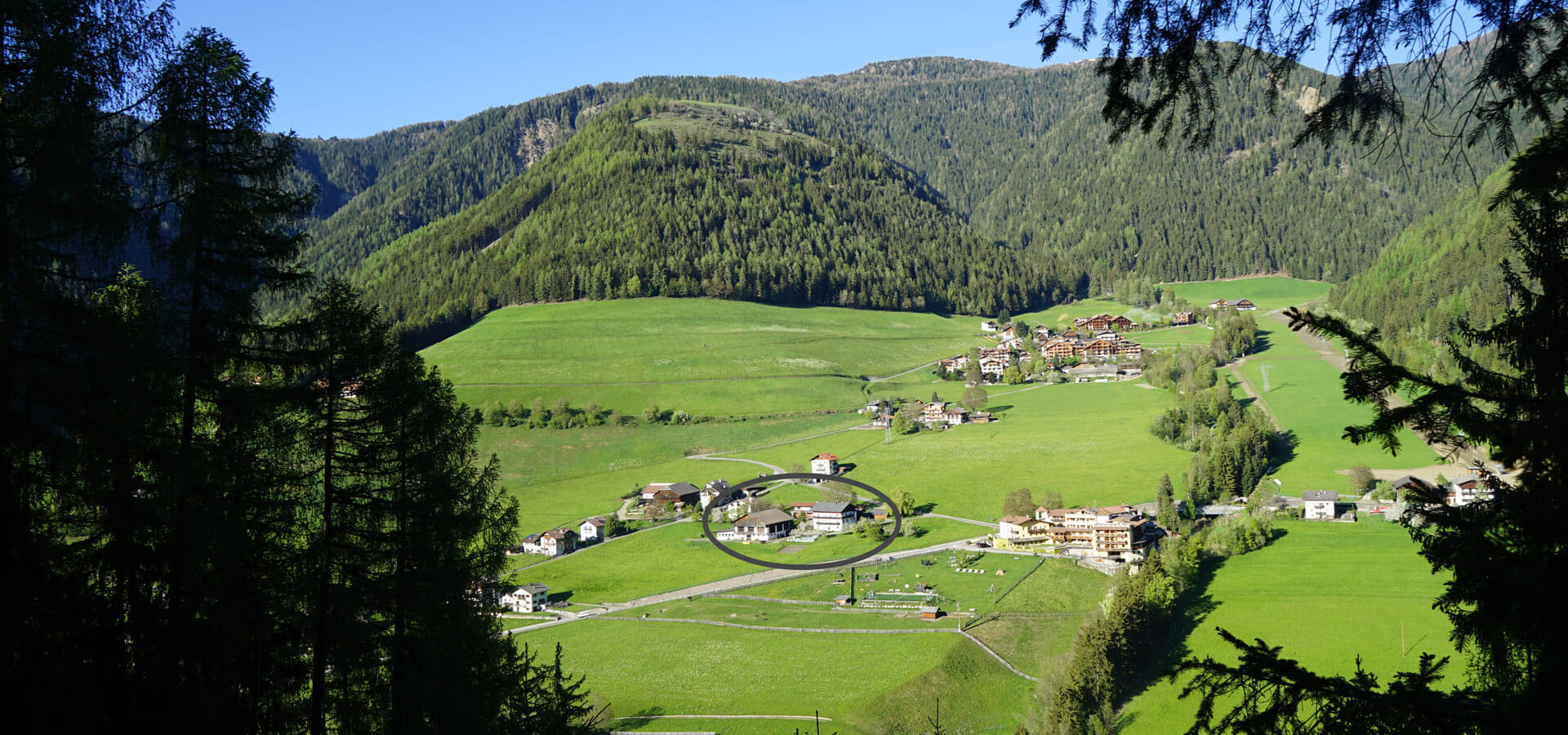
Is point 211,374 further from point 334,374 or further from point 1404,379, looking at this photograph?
point 1404,379

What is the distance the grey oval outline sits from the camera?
6912 cm

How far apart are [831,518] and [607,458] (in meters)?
34.2

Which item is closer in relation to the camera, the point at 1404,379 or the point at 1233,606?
the point at 1404,379

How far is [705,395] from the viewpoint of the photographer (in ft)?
397

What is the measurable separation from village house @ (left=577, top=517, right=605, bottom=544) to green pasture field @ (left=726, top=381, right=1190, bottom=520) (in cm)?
2106

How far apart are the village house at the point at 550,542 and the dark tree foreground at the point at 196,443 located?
58558 mm

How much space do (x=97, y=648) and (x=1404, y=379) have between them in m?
13.8

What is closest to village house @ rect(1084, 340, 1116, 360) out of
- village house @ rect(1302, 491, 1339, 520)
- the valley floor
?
the valley floor

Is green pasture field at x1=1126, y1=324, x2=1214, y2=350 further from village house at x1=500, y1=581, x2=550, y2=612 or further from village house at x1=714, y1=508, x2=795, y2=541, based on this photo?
village house at x1=500, y1=581, x2=550, y2=612

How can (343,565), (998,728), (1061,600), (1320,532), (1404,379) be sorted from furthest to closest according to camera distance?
(1320,532), (1061,600), (998,728), (343,565), (1404,379)

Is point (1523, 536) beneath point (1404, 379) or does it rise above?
beneath

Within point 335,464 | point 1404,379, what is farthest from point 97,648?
point 1404,379

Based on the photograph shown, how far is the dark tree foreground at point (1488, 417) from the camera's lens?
5164mm

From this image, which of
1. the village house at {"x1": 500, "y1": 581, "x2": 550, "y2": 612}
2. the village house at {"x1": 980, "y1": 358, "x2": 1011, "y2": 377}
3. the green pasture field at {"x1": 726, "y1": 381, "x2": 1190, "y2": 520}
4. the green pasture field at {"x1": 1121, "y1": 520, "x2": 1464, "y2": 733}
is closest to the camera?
the green pasture field at {"x1": 1121, "y1": 520, "x2": 1464, "y2": 733}
